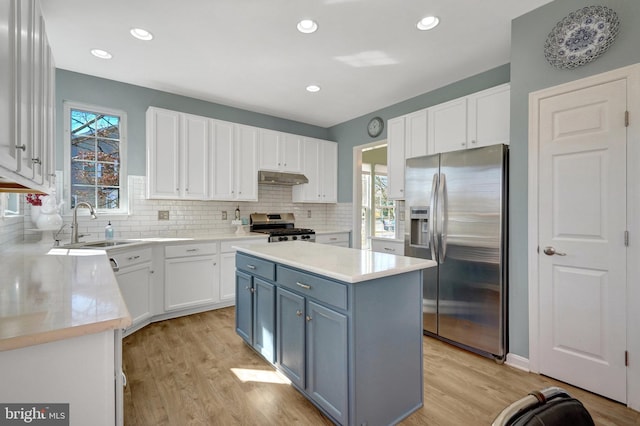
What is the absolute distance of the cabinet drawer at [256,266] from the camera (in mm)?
2236

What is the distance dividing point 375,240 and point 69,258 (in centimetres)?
312

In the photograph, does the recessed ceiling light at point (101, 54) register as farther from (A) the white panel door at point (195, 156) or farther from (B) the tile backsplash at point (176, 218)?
(B) the tile backsplash at point (176, 218)

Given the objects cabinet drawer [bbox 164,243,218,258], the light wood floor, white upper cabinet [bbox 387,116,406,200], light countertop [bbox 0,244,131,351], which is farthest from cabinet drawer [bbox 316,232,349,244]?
light countertop [bbox 0,244,131,351]

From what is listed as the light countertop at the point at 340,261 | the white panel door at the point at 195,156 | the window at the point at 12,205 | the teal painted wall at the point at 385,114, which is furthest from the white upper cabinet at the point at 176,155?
the teal painted wall at the point at 385,114

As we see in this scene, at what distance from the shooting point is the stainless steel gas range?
421 centimetres

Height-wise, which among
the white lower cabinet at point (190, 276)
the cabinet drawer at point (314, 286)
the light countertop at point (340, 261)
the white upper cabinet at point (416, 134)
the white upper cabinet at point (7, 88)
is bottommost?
the white lower cabinet at point (190, 276)

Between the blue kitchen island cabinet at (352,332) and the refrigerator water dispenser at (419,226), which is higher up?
the refrigerator water dispenser at (419,226)

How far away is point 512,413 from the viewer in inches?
24.3

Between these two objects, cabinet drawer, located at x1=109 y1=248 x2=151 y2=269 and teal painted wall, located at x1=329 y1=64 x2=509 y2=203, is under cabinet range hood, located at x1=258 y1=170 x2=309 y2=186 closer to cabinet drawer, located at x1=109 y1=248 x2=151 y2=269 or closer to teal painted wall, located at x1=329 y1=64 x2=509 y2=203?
teal painted wall, located at x1=329 y1=64 x2=509 y2=203

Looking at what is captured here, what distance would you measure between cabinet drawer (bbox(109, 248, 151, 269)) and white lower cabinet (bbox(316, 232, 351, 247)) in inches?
88.9

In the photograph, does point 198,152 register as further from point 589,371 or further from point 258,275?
point 589,371

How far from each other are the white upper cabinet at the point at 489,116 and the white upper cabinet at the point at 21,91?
3143mm

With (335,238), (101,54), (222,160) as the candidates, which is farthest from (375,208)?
(101,54)

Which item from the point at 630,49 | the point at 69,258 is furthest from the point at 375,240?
the point at 69,258
